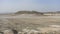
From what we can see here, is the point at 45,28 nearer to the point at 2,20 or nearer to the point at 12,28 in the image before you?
the point at 12,28

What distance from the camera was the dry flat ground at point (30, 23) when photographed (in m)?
3.99

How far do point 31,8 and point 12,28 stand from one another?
699 mm

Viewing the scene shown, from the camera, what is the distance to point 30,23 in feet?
13.4

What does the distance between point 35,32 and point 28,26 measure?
0.97 feet

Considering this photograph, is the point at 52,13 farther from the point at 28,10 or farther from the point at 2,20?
the point at 2,20

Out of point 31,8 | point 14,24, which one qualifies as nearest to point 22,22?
point 14,24

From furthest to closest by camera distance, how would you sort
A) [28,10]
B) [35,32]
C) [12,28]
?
[28,10] → [12,28] → [35,32]

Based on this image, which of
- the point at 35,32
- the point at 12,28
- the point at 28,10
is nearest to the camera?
the point at 35,32

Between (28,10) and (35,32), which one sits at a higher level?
(28,10)

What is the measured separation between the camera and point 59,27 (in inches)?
157

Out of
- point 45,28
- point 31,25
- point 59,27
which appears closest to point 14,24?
point 31,25

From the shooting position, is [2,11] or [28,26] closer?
[28,26]

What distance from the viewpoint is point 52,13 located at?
421 centimetres

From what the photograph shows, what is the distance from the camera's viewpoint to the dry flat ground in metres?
3.99
